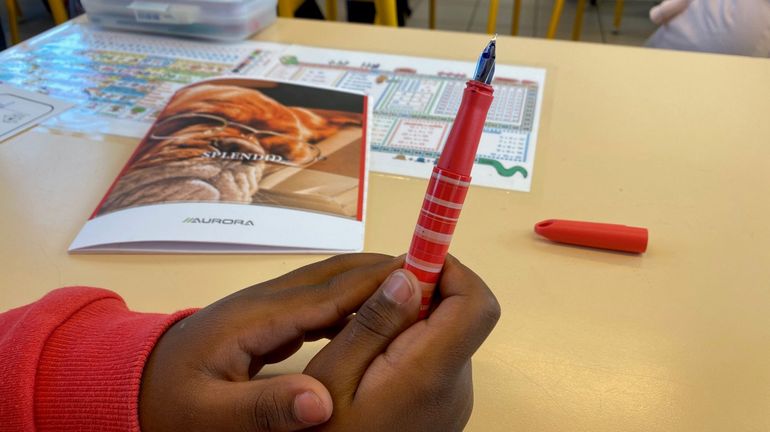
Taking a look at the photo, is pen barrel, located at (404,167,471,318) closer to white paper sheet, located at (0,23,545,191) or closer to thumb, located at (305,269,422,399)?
thumb, located at (305,269,422,399)

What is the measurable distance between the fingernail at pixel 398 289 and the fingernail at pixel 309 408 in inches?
2.5

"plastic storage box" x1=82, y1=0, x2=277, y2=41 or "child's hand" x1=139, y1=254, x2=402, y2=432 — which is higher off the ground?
"plastic storage box" x1=82, y1=0, x2=277, y2=41

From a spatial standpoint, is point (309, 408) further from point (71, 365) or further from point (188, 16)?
point (188, 16)

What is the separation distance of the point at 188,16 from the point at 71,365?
0.66 metres

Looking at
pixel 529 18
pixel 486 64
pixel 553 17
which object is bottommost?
pixel 529 18

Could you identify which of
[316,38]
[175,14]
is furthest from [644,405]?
[175,14]

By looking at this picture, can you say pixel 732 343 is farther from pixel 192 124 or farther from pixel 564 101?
pixel 192 124

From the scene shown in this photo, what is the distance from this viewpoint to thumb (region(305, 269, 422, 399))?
1.04 feet

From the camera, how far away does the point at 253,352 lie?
1.14 feet

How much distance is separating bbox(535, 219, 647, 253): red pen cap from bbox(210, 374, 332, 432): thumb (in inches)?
10.8

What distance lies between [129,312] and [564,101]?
0.54 meters

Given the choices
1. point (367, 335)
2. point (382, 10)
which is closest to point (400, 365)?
point (367, 335)

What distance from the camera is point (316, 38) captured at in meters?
0.92

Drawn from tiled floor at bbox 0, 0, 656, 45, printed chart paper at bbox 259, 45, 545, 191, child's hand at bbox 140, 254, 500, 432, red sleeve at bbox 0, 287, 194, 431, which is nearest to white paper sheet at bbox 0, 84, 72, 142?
printed chart paper at bbox 259, 45, 545, 191
